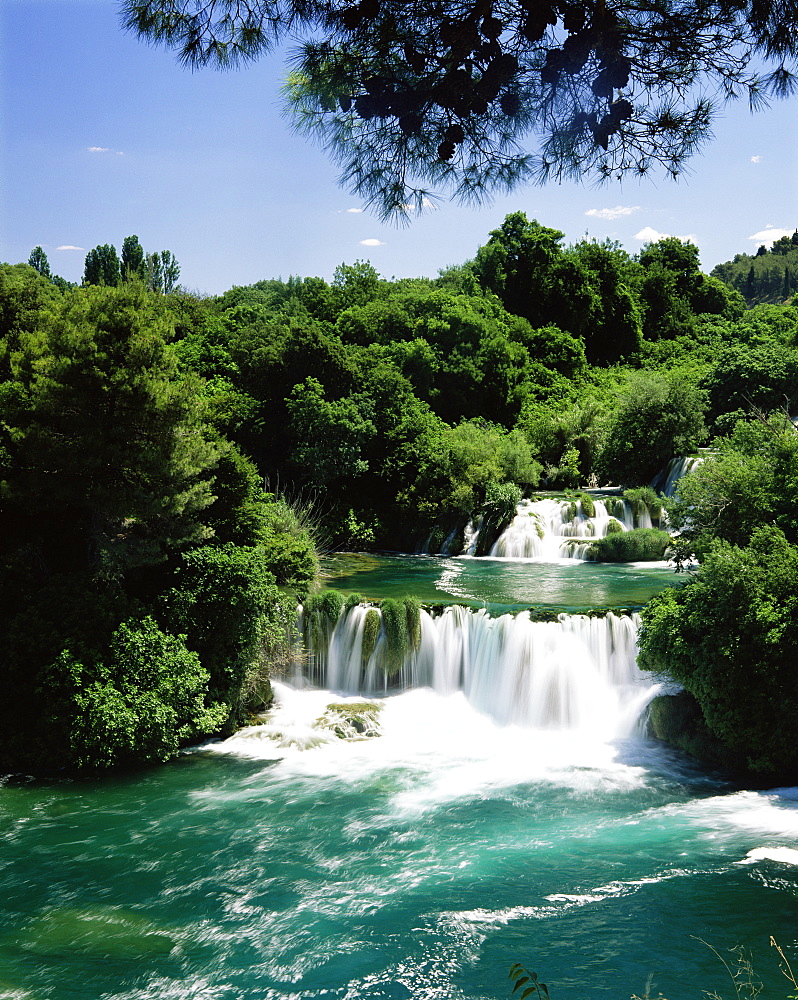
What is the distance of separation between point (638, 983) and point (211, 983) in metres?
3.96

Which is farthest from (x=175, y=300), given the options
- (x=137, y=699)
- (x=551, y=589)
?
(x=137, y=699)

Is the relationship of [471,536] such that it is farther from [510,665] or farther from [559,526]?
[510,665]

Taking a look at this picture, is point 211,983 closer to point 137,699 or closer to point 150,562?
point 137,699

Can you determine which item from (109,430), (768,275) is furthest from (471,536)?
(768,275)

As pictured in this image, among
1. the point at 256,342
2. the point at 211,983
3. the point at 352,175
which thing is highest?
the point at 256,342

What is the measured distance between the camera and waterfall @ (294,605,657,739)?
47.0 feet

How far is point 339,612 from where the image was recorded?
53.9 ft

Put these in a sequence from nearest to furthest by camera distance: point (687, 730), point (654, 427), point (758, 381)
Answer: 1. point (687, 730)
2. point (654, 427)
3. point (758, 381)

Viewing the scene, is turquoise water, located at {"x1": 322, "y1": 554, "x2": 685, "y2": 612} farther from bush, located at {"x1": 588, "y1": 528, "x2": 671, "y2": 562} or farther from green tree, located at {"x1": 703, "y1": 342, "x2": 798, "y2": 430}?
green tree, located at {"x1": 703, "y1": 342, "x2": 798, "y2": 430}

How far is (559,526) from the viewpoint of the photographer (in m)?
24.9

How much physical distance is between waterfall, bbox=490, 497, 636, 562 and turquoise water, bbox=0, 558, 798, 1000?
34.9 feet

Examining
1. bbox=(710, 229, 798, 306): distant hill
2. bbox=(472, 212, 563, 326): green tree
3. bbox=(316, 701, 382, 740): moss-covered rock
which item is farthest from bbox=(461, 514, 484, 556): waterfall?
bbox=(710, 229, 798, 306): distant hill

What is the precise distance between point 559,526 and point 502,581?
5.08m

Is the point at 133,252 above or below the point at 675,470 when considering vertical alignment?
above
